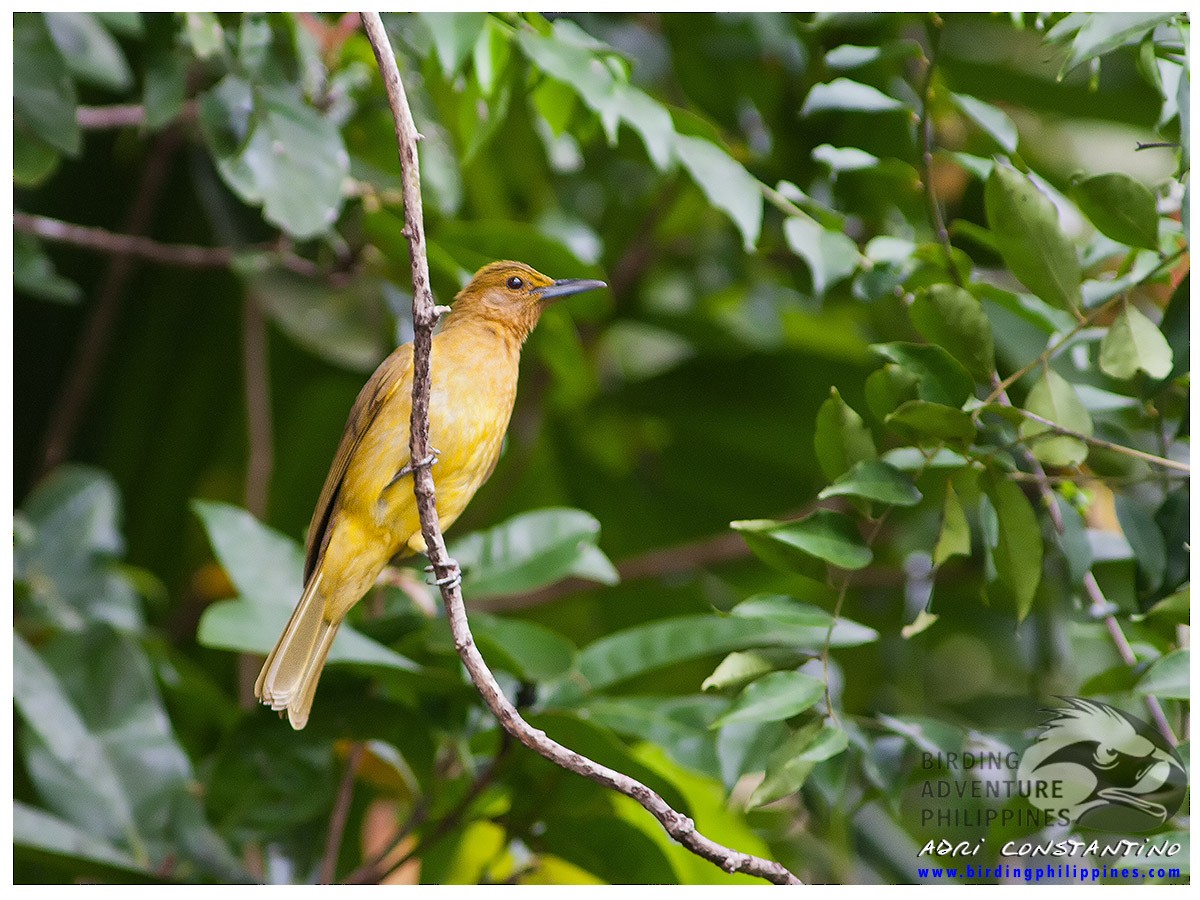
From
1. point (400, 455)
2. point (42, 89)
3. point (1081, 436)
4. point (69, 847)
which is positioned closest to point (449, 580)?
point (400, 455)

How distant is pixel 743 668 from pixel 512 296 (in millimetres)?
552

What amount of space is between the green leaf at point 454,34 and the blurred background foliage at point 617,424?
0.01 m

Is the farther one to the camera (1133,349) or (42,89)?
(42,89)

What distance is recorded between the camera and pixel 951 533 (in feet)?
5.18

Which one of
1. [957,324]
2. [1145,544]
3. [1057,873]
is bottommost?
[1057,873]

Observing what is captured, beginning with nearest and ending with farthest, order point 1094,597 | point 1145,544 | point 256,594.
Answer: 1. point 1145,544
2. point 1094,597
3. point 256,594

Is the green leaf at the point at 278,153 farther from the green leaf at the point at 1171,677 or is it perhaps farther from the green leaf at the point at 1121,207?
the green leaf at the point at 1171,677

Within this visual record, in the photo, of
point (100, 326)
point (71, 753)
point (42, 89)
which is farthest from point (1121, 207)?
point (100, 326)

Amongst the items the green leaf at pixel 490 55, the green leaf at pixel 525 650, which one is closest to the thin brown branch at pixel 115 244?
the green leaf at pixel 490 55

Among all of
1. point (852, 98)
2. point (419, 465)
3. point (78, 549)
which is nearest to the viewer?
point (419, 465)

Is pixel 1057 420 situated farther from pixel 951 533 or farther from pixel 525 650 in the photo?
pixel 525 650

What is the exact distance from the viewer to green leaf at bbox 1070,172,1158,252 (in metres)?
1.60

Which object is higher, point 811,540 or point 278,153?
point 278,153

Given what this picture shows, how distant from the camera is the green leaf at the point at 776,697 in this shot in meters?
1.52
